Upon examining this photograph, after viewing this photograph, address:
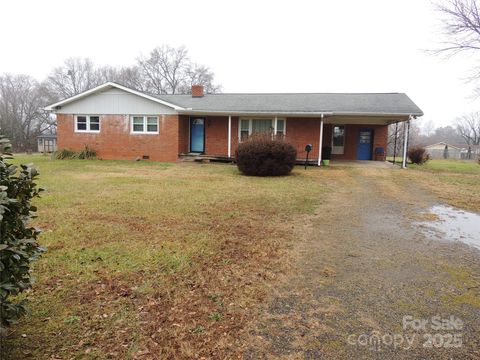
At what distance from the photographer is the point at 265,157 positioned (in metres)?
12.5

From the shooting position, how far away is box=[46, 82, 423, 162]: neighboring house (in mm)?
17484

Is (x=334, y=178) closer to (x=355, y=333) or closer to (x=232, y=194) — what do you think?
(x=232, y=194)

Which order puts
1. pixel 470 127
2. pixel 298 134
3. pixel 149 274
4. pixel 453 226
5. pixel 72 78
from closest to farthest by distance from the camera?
pixel 149 274 → pixel 453 226 → pixel 298 134 → pixel 72 78 → pixel 470 127

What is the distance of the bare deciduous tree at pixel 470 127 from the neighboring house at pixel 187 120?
64.2m

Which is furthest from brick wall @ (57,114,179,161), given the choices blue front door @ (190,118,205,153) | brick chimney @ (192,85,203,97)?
brick chimney @ (192,85,203,97)

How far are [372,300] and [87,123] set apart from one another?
19095mm

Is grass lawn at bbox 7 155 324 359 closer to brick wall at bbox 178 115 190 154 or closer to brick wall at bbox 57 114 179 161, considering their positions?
brick wall at bbox 57 114 179 161

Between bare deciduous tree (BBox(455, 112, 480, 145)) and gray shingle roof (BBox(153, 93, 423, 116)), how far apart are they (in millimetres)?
63865

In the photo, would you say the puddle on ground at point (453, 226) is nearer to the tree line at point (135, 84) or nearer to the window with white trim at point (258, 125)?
the window with white trim at point (258, 125)

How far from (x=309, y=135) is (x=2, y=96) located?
165 ft

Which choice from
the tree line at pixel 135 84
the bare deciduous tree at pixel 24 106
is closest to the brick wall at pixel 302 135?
the tree line at pixel 135 84

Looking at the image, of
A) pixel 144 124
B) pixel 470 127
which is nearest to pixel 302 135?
pixel 144 124

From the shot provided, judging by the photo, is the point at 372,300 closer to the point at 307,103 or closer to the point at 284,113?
the point at 284,113

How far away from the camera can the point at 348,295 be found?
313 cm
